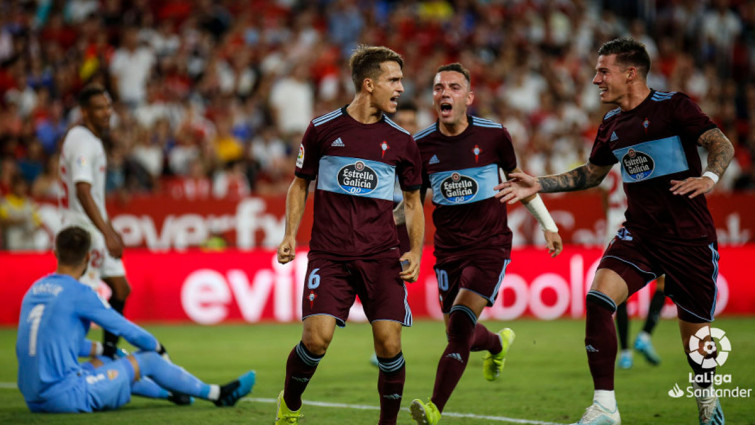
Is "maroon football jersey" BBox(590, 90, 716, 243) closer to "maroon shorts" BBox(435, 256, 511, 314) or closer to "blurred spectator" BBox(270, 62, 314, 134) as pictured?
"maroon shorts" BBox(435, 256, 511, 314)

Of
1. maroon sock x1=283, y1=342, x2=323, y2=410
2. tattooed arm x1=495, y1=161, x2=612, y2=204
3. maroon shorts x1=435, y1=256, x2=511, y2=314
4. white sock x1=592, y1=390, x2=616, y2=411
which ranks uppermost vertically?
tattooed arm x1=495, y1=161, x2=612, y2=204

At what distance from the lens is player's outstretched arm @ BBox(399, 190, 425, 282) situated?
642 centimetres

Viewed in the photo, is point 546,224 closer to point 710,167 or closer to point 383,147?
point 710,167

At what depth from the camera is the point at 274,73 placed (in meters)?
18.7

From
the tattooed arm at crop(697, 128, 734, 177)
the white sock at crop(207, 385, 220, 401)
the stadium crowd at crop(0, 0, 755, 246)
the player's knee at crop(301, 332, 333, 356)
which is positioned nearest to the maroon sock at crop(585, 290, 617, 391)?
the tattooed arm at crop(697, 128, 734, 177)

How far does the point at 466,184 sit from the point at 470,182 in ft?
0.11

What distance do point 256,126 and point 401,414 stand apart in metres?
11.4

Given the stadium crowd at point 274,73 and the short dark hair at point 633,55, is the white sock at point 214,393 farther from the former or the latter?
the stadium crowd at point 274,73

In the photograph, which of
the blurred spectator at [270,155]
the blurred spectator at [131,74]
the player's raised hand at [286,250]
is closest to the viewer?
the player's raised hand at [286,250]

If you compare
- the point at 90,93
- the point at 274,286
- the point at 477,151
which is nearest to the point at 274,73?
the point at 274,286

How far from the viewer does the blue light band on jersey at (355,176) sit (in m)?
6.39

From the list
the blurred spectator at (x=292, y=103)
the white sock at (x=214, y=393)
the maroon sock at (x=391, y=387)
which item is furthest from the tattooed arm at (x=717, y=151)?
the blurred spectator at (x=292, y=103)

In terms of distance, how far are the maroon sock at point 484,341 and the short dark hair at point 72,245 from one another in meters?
3.02

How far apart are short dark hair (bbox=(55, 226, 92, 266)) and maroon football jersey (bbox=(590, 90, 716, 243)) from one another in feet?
12.9
